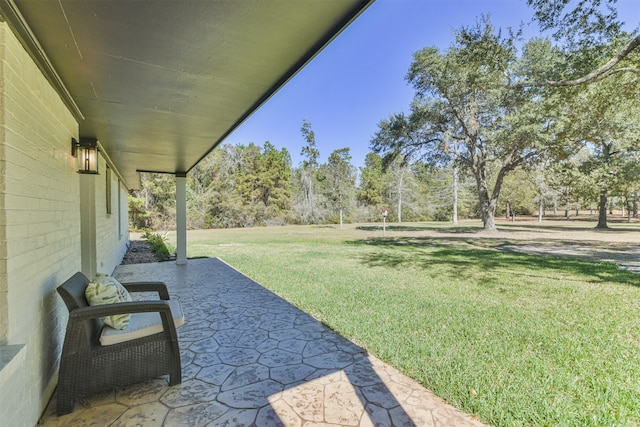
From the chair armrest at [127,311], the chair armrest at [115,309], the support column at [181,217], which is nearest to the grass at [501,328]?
the support column at [181,217]

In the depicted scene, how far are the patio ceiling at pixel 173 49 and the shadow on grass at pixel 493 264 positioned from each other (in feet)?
18.6

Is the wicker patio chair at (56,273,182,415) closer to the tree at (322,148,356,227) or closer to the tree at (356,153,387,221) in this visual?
the tree at (322,148,356,227)

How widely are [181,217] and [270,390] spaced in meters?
6.41

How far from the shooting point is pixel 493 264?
303 inches

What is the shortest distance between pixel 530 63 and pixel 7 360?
17134 millimetres

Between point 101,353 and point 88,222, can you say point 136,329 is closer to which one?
point 101,353

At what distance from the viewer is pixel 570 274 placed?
637 centimetres

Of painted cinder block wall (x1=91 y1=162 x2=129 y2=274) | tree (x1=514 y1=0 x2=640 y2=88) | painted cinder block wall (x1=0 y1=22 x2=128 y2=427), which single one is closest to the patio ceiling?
painted cinder block wall (x1=0 y1=22 x2=128 y2=427)

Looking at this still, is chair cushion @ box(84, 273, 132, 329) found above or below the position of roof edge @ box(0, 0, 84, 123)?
below

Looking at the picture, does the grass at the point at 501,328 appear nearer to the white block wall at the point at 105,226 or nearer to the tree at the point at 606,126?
the white block wall at the point at 105,226

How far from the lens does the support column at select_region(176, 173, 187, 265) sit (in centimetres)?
773

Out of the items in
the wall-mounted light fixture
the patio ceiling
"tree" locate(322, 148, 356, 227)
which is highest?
"tree" locate(322, 148, 356, 227)

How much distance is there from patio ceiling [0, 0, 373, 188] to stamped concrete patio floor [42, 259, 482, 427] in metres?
2.40

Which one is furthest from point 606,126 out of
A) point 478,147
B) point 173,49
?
point 173,49
